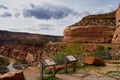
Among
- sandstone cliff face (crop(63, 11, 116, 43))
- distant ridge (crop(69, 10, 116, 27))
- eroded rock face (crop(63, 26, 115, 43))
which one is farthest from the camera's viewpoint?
distant ridge (crop(69, 10, 116, 27))

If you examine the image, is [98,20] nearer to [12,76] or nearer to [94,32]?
[94,32]

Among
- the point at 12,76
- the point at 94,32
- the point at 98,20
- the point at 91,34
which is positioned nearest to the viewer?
the point at 12,76

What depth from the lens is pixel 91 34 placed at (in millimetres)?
70688

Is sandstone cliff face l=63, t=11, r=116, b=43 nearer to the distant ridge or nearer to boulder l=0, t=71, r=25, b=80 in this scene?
the distant ridge

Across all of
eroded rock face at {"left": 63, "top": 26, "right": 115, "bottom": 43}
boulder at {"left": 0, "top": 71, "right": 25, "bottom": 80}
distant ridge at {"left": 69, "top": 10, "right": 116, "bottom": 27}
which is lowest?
boulder at {"left": 0, "top": 71, "right": 25, "bottom": 80}

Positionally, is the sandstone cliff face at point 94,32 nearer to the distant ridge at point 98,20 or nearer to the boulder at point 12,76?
the distant ridge at point 98,20

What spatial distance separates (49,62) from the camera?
48.0ft

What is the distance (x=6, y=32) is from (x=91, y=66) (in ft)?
603

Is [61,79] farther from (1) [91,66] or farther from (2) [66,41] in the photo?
(2) [66,41]

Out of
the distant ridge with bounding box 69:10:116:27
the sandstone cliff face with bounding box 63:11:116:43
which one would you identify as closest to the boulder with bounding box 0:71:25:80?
the sandstone cliff face with bounding box 63:11:116:43

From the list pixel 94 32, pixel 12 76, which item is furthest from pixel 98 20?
pixel 12 76

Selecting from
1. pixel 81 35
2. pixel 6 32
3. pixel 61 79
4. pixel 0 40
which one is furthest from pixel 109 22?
pixel 6 32

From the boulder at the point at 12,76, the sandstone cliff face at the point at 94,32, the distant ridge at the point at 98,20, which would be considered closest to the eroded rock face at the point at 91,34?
the sandstone cliff face at the point at 94,32

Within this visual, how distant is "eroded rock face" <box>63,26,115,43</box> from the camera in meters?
67.9
